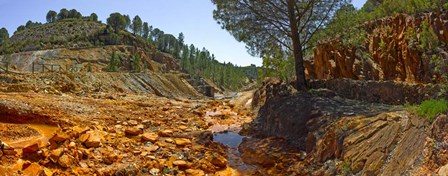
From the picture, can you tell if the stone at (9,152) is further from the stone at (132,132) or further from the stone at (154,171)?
the stone at (132,132)

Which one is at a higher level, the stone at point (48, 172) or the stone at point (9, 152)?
the stone at point (9, 152)

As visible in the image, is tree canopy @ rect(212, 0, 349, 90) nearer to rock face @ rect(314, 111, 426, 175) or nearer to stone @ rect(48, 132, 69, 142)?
rock face @ rect(314, 111, 426, 175)

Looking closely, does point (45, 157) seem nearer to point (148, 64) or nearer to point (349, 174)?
point (349, 174)

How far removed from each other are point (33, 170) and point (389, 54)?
16.0m

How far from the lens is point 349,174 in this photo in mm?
8148

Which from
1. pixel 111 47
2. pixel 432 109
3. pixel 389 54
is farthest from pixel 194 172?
pixel 111 47

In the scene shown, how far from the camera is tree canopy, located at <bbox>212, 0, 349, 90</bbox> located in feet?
60.5

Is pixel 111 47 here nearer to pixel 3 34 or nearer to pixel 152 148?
pixel 3 34

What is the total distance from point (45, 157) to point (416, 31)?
15513 mm

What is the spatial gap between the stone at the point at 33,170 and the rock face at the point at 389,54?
1357 centimetres

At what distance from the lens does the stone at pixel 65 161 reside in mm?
8734

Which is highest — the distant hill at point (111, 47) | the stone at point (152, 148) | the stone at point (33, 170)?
the distant hill at point (111, 47)

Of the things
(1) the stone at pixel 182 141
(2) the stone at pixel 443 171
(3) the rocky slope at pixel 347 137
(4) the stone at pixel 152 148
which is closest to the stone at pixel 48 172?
(4) the stone at pixel 152 148

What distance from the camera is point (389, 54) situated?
648 inches
